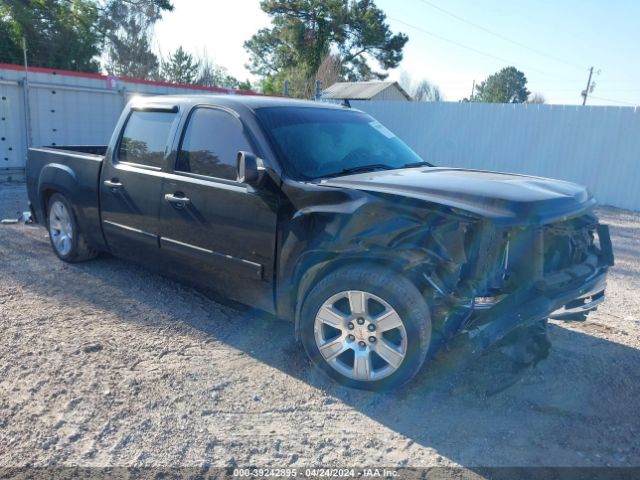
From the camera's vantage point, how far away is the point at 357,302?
334cm

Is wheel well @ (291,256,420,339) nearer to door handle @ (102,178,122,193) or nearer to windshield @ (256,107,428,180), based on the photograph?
windshield @ (256,107,428,180)

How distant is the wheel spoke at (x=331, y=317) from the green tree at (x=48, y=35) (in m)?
26.2

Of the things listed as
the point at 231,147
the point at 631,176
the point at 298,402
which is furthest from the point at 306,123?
the point at 631,176

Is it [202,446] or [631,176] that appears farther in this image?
[631,176]

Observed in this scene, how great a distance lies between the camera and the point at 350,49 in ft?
131

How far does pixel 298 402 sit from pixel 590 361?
2209mm

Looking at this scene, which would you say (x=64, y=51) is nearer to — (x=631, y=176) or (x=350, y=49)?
(x=350, y=49)

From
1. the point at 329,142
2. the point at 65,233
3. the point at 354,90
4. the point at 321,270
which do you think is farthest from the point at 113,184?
the point at 354,90

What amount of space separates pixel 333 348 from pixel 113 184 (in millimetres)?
2705

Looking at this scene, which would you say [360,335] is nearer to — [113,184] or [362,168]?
[362,168]

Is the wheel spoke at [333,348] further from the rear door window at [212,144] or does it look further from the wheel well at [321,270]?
the rear door window at [212,144]

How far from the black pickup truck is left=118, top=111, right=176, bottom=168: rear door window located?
17mm

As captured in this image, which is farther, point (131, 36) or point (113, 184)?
point (131, 36)

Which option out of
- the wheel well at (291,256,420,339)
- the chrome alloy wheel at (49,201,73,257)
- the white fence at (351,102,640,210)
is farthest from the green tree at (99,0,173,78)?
the wheel well at (291,256,420,339)
